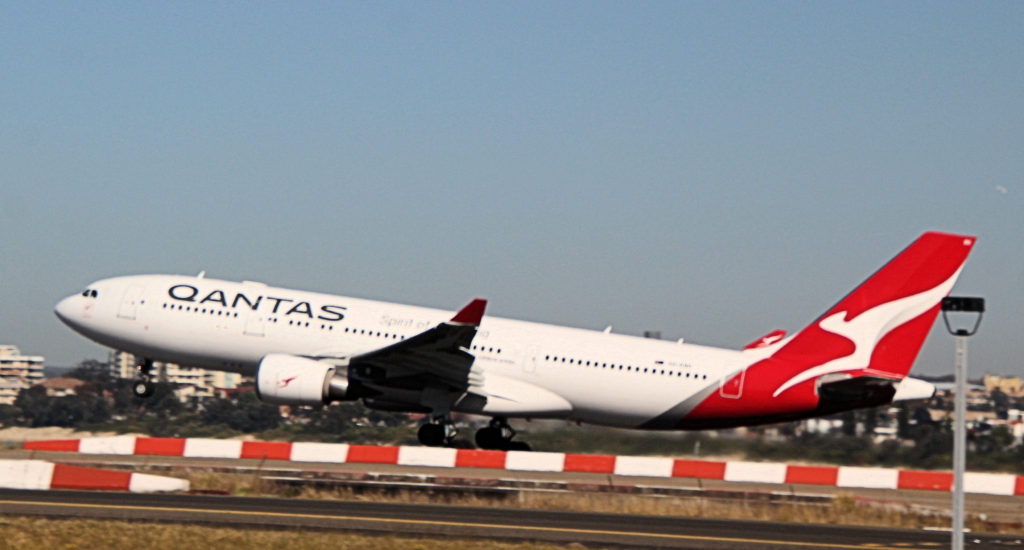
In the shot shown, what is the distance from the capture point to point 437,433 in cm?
3412

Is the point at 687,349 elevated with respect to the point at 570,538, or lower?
elevated

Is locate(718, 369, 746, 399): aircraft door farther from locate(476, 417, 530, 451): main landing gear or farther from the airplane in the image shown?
locate(476, 417, 530, 451): main landing gear

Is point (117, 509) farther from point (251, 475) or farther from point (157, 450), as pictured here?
point (157, 450)

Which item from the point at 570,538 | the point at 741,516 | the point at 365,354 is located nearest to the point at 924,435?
the point at 741,516

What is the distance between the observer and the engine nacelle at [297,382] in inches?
1302

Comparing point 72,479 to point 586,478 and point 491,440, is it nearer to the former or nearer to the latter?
point 586,478

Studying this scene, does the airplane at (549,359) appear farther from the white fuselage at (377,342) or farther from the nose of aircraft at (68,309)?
the nose of aircraft at (68,309)

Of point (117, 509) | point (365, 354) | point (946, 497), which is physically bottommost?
point (117, 509)

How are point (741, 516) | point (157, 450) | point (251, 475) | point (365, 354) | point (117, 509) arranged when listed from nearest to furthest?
1. point (117, 509)
2. point (741, 516)
3. point (251, 475)
4. point (157, 450)
5. point (365, 354)

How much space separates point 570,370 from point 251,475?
10759mm

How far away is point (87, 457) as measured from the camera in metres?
29.6

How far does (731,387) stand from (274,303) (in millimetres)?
13374

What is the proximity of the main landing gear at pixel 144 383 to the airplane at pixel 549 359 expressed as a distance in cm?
249

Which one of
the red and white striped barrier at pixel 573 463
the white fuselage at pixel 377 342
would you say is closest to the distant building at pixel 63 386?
the white fuselage at pixel 377 342
